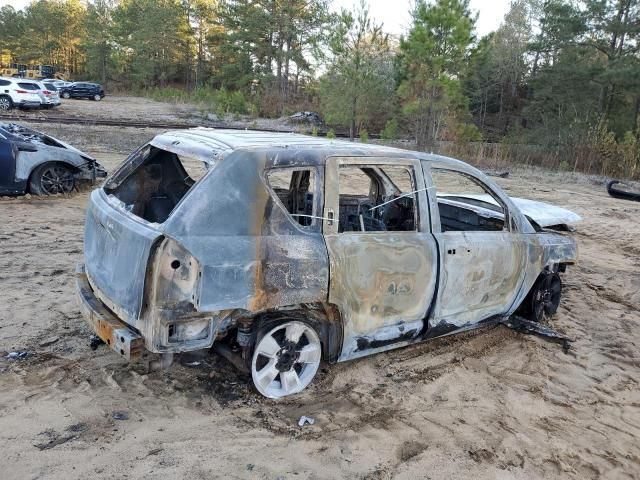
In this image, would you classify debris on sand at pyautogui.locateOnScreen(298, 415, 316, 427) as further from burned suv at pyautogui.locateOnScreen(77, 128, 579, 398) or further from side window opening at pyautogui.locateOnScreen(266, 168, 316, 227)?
side window opening at pyautogui.locateOnScreen(266, 168, 316, 227)

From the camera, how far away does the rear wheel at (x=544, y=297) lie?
5426 mm

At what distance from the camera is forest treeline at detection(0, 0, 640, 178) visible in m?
19.5

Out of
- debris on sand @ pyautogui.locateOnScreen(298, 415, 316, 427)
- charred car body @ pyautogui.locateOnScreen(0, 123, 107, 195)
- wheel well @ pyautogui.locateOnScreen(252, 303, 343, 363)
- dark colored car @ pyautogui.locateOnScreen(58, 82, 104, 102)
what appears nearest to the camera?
debris on sand @ pyautogui.locateOnScreen(298, 415, 316, 427)

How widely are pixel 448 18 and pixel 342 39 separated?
423 cm

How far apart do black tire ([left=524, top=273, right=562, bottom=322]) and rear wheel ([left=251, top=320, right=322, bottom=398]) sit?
259cm

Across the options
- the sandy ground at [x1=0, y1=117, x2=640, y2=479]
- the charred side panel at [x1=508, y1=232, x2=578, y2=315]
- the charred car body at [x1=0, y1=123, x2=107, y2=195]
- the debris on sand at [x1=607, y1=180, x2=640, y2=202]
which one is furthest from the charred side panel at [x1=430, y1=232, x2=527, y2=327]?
the debris on sand at [x1=607, y1=180, x2=640, y2=202]

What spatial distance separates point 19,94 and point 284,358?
2776cm

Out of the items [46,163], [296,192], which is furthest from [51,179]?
[296,192]

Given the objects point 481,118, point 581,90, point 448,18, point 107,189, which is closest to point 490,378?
point 107,189

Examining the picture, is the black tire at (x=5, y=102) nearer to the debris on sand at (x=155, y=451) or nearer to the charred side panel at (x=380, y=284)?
the charred side panel at (x=380, y=284)

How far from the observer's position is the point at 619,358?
16.4ft

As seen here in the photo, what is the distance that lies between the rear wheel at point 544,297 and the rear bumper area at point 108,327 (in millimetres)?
3803

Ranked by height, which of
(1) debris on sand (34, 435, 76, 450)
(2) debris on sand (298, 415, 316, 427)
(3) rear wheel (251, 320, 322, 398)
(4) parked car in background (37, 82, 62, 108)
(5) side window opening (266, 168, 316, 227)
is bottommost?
(1) debris on sand (34, 435, 76, 450)

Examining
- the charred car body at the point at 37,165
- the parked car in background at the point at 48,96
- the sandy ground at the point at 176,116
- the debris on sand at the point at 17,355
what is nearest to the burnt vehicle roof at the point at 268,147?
the debris on sand at the point at 17,355
